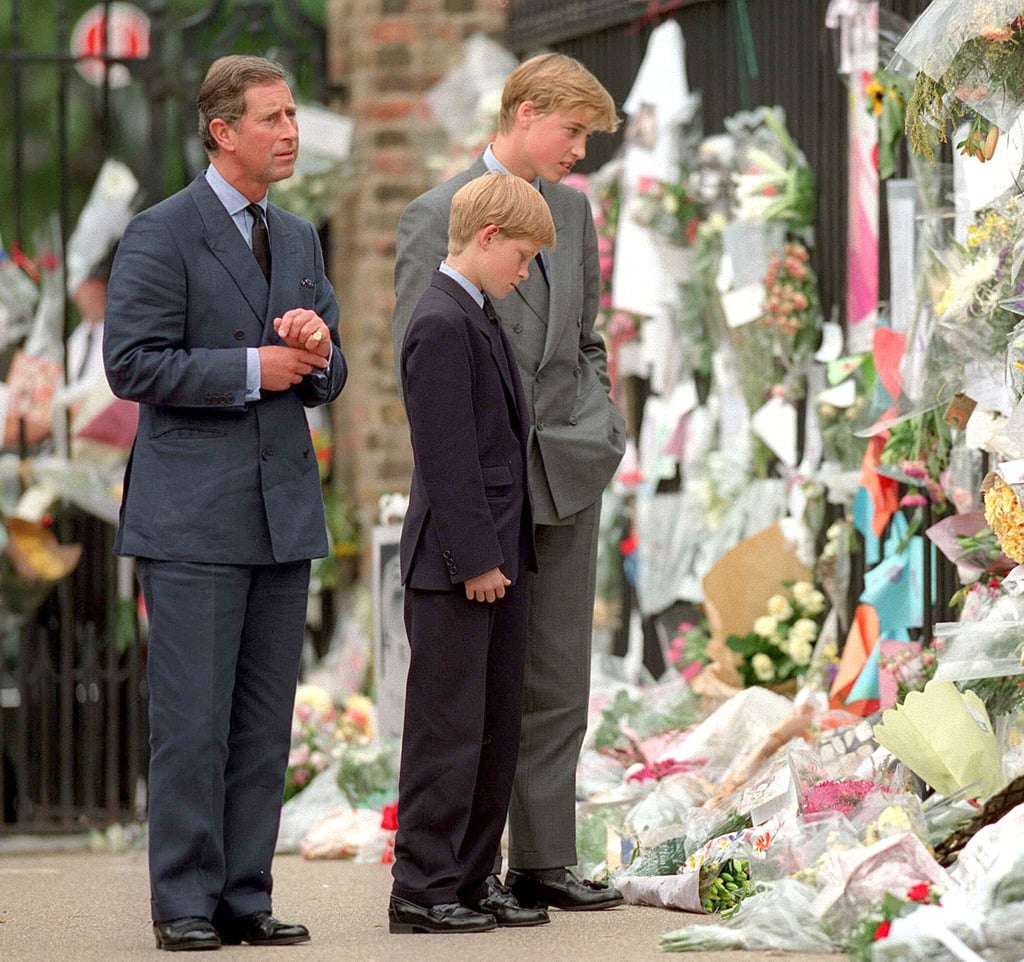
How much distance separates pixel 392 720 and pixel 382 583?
43 cm

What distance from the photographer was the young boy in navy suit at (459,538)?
4.09 metres

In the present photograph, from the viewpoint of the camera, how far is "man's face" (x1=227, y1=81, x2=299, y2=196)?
13.6 ft

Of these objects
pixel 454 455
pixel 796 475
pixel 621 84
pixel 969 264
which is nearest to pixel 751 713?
pixel 796 475

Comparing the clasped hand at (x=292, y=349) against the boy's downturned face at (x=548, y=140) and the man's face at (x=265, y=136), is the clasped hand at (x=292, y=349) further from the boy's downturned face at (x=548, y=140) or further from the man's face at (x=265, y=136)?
the boy's downturned face at (x=548, y=140)

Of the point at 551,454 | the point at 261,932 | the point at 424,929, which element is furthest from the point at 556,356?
the point at 261,932

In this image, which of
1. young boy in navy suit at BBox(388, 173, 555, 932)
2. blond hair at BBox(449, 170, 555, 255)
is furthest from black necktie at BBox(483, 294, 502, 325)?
blond hair at BBox(449, 170, 555, 255)

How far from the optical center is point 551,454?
4457 millimetres

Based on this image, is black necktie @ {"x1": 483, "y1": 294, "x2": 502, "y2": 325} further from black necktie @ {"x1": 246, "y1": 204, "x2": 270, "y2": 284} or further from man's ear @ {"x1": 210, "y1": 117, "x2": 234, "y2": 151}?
man's ear @ {"x1": 210, "y1": 117, "x2": 234, "y2": 151}

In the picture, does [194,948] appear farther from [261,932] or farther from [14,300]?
[14,300]

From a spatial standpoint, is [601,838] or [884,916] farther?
[601,838]

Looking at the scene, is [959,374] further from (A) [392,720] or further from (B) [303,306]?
(A) [392,720]

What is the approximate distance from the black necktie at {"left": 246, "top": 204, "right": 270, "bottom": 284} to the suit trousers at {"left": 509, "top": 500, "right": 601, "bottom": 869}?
80 centimetres

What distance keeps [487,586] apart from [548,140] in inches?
39.4

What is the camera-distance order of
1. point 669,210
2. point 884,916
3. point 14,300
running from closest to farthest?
point 884,916
point 669,210
point 14,300
